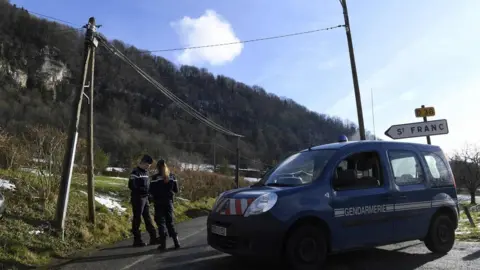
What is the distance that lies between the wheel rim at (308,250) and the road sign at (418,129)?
6.28 meters

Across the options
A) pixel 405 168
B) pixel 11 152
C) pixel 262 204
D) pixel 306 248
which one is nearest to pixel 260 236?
pixel 262 204

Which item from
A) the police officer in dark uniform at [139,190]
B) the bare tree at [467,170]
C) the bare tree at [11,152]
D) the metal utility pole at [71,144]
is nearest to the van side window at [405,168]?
the police officer in dark uniform at [139,190]

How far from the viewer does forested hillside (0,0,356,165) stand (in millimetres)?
81250

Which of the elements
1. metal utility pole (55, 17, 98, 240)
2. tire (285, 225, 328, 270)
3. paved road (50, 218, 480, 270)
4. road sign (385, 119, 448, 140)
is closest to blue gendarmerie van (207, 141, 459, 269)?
tire (285, 225, 328, 270)

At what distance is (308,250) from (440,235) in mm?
2981

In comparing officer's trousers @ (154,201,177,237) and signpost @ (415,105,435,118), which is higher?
signpost @ (415,105,435,118)

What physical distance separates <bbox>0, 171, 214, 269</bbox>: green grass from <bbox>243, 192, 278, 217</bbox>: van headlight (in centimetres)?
399

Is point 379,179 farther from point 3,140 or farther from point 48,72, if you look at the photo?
point 48,72

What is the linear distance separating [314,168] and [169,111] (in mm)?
97336

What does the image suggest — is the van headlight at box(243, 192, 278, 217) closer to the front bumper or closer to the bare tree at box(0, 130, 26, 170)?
the front bumper

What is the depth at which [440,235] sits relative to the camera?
728 cm

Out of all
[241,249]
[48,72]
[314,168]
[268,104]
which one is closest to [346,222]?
[314,168]

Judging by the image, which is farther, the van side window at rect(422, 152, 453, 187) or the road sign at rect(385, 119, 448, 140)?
the road sign at rect(385, 119, 448, 140)

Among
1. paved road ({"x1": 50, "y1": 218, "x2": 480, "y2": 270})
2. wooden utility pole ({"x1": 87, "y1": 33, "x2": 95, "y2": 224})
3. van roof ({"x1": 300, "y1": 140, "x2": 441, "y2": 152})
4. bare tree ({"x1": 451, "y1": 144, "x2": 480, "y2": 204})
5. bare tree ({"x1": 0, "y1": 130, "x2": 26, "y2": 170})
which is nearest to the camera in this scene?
paved road ({"x1": 50, "y1": 218, "x2": 480, "y2": 270})
